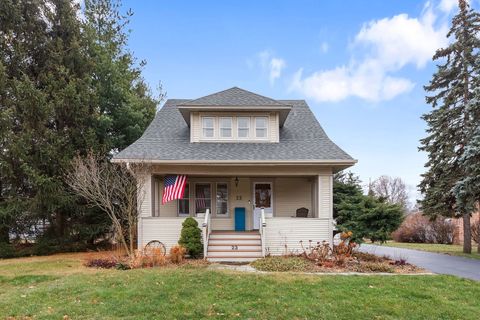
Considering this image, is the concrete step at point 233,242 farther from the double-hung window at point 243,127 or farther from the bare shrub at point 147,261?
the double-hung window at point 243,127

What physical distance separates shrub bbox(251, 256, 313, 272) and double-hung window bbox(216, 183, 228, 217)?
4.44 m

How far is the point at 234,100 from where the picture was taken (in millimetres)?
14344

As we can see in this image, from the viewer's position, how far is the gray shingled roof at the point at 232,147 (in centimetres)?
1255

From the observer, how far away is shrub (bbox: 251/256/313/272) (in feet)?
31.2

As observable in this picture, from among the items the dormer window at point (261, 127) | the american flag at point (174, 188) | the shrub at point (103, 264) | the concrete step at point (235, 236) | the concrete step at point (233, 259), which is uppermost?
the dormer window at point (261, 127)

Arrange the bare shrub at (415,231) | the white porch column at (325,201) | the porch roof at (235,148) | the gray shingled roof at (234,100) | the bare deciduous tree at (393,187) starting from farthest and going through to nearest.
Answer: the bare deciduous tree at (393,187), the bare shrub at (415,231), the gray shingled roof at (234,100), the white porch column at (325,201), the porch roof at (235,148)

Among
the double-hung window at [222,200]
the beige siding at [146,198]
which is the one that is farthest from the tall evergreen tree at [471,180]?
the beige siding at [146,198]

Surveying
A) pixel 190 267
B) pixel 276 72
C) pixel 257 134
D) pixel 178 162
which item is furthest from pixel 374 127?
pixel 190 267

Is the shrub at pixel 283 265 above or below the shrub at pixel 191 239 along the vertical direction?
below

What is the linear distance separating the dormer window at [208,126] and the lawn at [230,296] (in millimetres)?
6658

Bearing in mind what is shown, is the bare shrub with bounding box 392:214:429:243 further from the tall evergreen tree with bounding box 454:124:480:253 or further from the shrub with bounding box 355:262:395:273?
the shrub with bounding box 355:262:395:273

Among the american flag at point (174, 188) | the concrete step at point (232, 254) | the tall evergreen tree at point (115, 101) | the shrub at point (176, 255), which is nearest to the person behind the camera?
the shrub at point (176, 255)

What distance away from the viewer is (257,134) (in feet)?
47.1

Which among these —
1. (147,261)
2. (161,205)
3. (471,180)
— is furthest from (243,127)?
(471,180)
